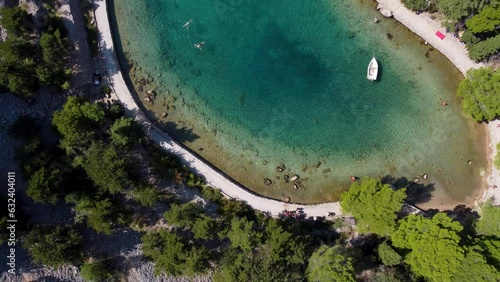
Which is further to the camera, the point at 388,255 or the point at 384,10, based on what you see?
the point at 384,10

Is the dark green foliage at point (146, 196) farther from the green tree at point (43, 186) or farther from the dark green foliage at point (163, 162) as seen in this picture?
the green tree at point (43, 186)

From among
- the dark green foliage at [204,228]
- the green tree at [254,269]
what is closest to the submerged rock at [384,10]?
the green tree at [254,269]

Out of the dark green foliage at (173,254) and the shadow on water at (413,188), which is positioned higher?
the shadow on water at (413,188)

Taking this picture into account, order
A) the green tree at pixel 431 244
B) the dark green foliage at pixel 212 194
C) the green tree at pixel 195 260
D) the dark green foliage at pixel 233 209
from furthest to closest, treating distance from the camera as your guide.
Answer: the dark green foliage at pixel 212 194 < the dark green foliage at pixel 233 209 < the green tree at pixel 195 260 < the green tree at pixel 431 244

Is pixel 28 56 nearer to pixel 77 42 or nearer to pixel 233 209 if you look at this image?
pixel 77 42

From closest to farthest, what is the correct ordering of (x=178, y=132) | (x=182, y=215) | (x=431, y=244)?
(x=431, y=244) → (x=182, y=215) → (x=178, y=132)

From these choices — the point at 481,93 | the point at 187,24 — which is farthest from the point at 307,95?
the point at 481,93

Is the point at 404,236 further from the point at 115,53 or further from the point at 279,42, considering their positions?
the point at 115,53
